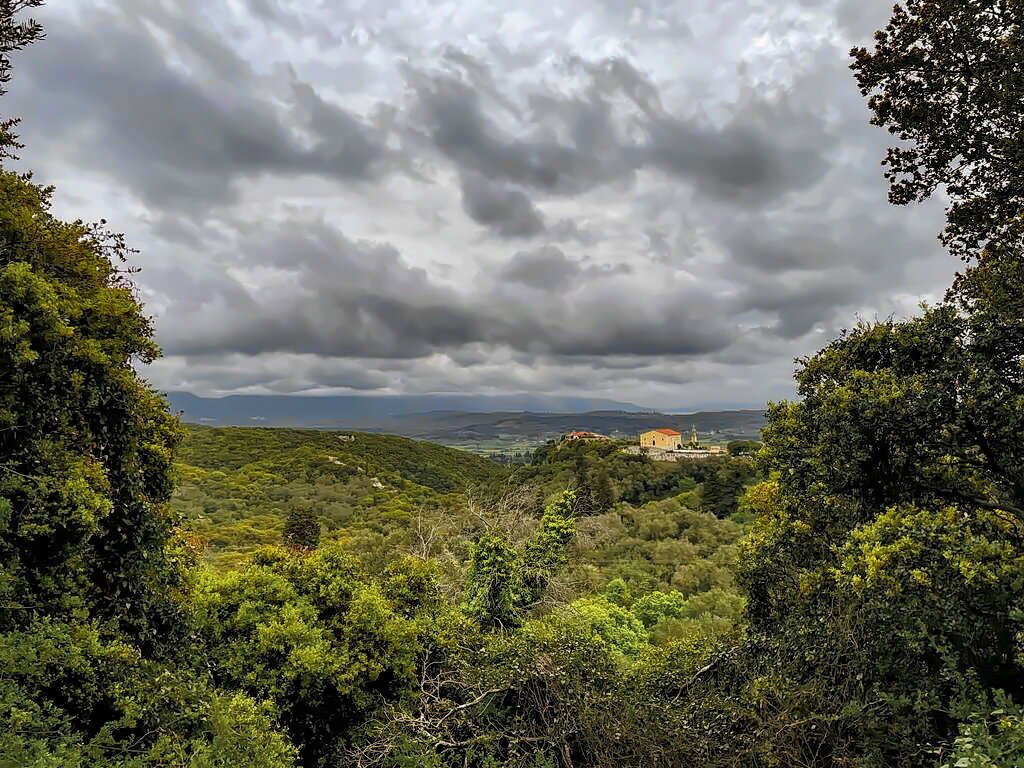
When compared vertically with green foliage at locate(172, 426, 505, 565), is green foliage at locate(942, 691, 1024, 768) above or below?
above

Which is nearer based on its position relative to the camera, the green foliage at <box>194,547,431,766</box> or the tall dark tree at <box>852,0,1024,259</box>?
the tall dark tree at <box>852,0,1024,259</box>

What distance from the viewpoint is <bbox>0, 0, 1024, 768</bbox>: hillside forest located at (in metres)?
6.25

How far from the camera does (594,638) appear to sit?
1021 cm

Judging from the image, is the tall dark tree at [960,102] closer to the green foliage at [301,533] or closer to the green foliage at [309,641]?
the green foliage at [309,641]

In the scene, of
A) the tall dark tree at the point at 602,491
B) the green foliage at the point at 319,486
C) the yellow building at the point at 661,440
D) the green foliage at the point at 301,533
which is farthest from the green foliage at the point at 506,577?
the yellow building at the point at 661,440

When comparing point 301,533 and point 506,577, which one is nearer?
point 506,577

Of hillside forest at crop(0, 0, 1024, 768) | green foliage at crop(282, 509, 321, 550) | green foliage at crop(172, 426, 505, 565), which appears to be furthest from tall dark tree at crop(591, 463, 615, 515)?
hillside forest at crop(0, 0, 1024, 768)

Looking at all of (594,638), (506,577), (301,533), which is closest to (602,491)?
(301,533)

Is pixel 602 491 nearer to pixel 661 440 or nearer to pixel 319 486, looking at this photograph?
pixel 319 486

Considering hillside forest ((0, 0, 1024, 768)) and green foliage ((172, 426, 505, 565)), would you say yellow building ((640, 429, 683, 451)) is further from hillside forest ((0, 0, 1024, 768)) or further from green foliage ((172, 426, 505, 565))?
hillside forest ((0, 0, 1024, 768))

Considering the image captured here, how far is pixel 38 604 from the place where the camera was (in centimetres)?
678

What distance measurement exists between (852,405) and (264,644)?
10226 millimetres

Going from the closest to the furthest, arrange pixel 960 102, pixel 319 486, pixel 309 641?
pixel 960 102 → pixel 309 641 → pixel 319 486

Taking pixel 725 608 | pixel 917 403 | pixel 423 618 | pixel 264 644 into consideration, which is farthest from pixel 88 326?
pixel 725 608
